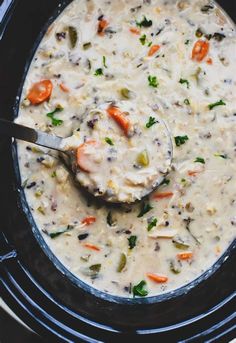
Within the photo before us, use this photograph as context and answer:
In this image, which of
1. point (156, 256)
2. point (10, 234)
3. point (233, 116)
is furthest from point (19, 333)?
point (233, 116)

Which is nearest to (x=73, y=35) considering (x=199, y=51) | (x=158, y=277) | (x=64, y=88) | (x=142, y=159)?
(x=64, y=88)

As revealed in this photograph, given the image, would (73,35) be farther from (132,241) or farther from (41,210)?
(132,241)

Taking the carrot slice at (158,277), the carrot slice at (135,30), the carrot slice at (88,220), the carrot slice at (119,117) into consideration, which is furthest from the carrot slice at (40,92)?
the carrot slice at (158,277)

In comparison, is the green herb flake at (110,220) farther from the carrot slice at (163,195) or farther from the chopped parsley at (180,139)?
the chopped parsley at (180,139)

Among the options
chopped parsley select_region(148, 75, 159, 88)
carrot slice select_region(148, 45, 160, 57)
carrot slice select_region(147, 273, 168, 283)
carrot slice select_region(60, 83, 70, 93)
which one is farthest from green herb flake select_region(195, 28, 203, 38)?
carrot slice select_region(147, 273, 168, 283)

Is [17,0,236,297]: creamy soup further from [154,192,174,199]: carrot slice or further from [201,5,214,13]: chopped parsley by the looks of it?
[201,5,214,13]: chopped parsley

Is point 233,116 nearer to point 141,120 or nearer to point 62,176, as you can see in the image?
point 141,120
